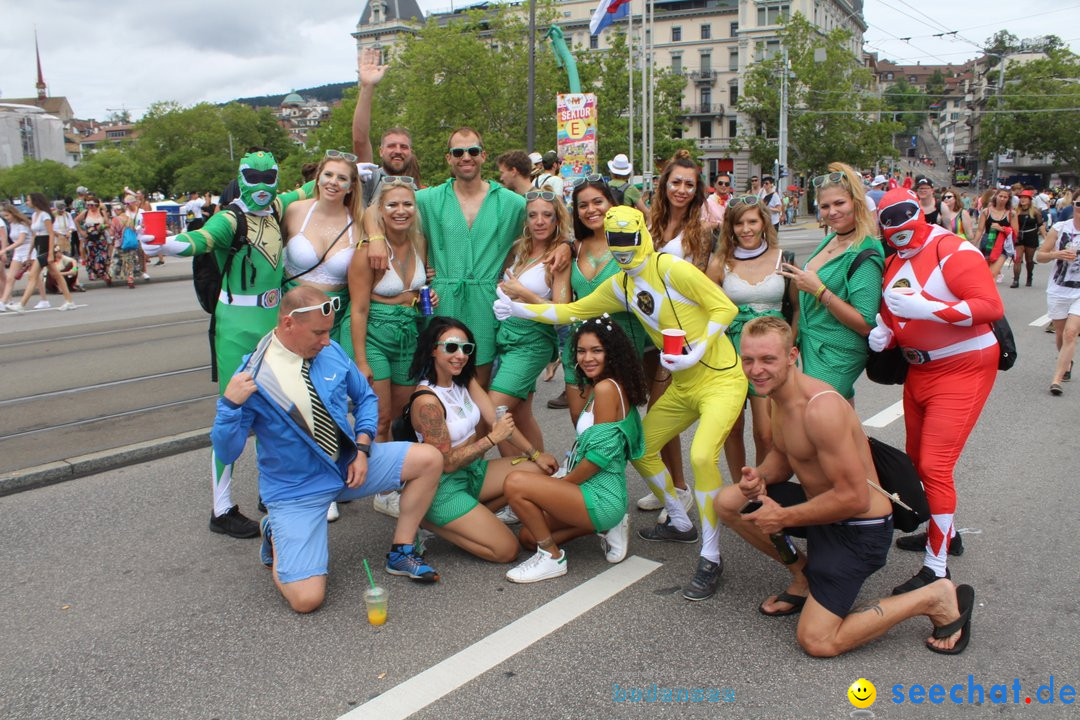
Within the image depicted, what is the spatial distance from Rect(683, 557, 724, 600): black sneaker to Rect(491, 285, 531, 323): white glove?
1608 millimetres

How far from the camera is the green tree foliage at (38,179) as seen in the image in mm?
81438

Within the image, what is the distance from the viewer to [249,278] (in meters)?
4.36

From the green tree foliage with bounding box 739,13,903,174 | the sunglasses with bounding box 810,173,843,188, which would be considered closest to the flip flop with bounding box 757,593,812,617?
the sunglasses with bounding box 810,173,843,188

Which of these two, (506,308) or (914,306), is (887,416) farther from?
(506,308)

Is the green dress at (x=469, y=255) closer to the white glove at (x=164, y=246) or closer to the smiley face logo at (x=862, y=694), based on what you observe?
the white glove at (x=164, y=246)

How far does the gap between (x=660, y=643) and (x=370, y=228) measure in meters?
2.66

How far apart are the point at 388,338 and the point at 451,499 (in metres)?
1.04

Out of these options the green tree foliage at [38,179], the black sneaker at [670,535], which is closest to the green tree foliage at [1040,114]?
the black sneaker at [670,535]

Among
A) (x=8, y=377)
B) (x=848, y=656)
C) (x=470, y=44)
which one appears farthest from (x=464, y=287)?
(x=470, y=44)

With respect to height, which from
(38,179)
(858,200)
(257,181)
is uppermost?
(38,179)

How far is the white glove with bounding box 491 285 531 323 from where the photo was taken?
4.50 metres

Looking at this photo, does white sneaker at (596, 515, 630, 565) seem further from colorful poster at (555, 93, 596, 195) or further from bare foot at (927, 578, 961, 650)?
colorful poster at (555, 93, 596, 195)

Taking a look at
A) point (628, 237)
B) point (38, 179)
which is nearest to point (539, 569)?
point (628, 237)

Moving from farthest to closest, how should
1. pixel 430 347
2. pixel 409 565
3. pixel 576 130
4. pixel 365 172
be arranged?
1. pixel 576 130
2. pixel 365 172
3. pixel 430 347
4. pixel 409 565
